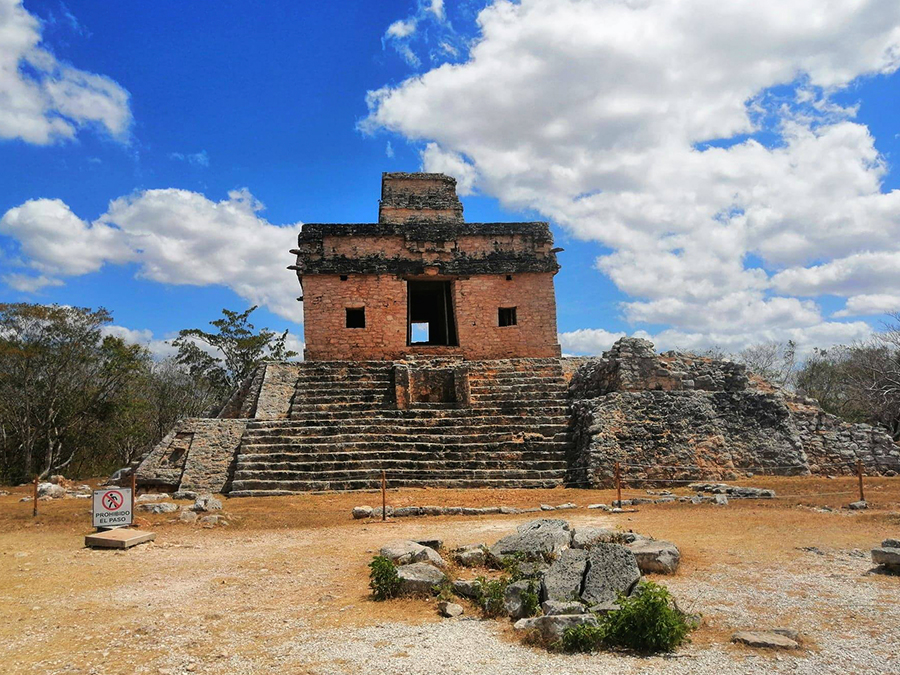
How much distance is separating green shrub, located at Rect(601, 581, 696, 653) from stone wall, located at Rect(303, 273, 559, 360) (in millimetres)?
13394

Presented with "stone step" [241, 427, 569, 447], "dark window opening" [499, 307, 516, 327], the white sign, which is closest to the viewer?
the white sign

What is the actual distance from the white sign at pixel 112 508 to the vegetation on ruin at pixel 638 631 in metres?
6.58

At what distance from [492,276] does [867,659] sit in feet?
48.2

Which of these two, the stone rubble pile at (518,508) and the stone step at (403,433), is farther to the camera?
the stone step at (403,433)

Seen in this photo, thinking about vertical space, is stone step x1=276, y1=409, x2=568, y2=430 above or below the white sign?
above

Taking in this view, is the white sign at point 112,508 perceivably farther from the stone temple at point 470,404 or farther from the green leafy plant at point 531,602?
→ the green leafy plant at point 531,602

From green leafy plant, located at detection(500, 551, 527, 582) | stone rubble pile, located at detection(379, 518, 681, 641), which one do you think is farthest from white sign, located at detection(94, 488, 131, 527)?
green leafy plant, located at detection(500, 551, 527, 582)

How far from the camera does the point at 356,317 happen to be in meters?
17.3

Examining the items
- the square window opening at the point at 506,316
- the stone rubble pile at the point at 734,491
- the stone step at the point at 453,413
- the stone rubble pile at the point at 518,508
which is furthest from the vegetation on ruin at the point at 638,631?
the square window opening at the point at 506,316

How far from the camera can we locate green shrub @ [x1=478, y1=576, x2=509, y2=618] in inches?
173

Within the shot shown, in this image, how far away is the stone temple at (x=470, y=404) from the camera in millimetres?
11859

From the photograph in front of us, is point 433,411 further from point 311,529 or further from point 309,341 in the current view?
point 311,529

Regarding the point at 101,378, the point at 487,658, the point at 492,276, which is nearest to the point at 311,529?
the point at 487,658

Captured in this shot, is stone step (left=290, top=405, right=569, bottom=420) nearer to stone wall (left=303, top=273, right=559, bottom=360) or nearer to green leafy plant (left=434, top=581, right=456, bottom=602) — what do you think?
stone wall (left=303, top=273, right=559, bottom=360)
